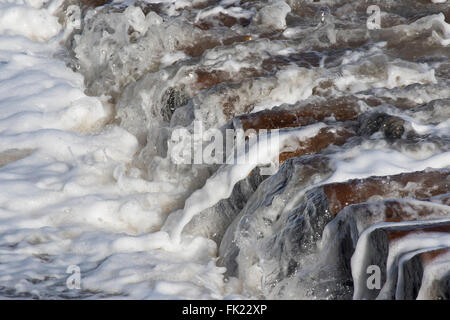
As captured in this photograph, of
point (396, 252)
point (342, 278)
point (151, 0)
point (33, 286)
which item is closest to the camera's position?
point (396, 252)

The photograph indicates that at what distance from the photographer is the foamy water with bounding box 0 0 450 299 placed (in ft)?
10.8

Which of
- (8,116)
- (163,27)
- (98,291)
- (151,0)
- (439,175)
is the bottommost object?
(98,291)

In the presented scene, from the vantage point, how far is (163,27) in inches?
221

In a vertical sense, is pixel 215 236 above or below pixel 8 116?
below

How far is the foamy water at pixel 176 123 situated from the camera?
130 inches

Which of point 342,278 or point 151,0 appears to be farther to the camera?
point 151,0

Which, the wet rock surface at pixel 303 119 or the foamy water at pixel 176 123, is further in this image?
the foamy water at pixel 176 123

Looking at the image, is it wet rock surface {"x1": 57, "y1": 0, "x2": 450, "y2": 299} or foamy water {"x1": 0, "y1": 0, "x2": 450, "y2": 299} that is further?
foamy water {"x1": 0, "y1": 0, "x2": 450, "y2": 299}

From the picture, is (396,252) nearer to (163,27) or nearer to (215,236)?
(215,236)

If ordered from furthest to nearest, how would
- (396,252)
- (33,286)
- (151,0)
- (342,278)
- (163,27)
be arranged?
(151,0)
(163,27)
(33,286)
(342,278)
(396,252)

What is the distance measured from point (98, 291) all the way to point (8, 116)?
2.56 m

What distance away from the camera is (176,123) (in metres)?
4.65

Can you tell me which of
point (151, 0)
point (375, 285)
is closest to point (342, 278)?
point (375, 285)

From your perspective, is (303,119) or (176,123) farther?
(176,123)
